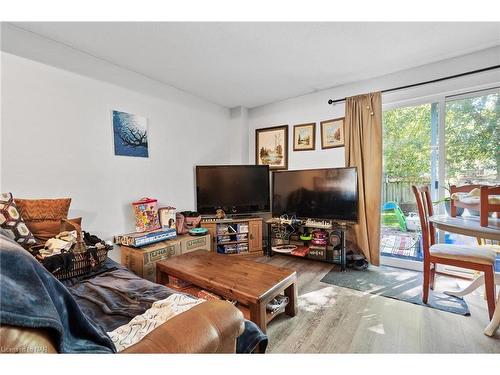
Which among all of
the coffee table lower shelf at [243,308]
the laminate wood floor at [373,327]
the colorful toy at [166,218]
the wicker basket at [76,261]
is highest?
the colorful toy at [166,218]

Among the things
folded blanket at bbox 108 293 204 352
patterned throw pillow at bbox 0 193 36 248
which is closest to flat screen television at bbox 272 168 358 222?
folded blanket at bbox 108 293 204 352

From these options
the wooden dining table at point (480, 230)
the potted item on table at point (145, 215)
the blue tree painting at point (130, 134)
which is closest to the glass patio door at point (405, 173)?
the wooden dining table at point (480, 230)

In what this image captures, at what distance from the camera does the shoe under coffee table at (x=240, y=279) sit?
1373 millimetres

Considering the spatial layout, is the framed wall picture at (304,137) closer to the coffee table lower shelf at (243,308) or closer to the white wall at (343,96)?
the white wall at (343,96)

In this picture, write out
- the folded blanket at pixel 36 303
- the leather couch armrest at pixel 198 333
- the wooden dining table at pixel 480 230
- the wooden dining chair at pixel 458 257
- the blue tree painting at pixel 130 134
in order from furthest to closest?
the blue tree painting at pixel 130 134
the wooden dining chair at pixel 458 257
the wooden dining table at pixel 480 230
the leather couch armrest at pixel 198 333
the folded blanket at pixel 36 303

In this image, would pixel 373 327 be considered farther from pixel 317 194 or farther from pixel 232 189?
pixel 232 189

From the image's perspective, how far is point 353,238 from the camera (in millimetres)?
2850

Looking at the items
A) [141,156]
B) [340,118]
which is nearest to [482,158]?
[340,118]

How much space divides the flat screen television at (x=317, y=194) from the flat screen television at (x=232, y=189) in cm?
21

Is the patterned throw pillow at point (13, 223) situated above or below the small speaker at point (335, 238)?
above

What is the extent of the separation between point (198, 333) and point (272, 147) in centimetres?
318
